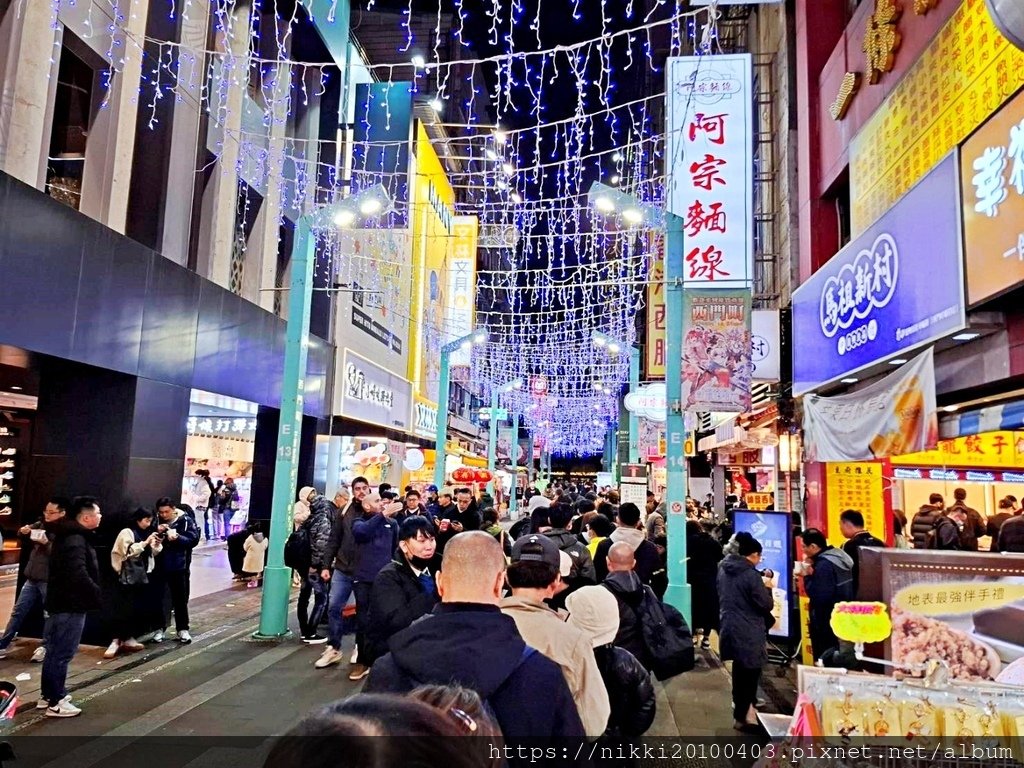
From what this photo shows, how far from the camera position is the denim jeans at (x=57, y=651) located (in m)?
5.78

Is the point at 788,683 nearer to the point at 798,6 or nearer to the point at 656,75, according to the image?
the point at 798,6

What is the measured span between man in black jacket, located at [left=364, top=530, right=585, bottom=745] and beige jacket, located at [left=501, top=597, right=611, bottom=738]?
0.38 m

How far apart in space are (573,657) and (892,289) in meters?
6.64

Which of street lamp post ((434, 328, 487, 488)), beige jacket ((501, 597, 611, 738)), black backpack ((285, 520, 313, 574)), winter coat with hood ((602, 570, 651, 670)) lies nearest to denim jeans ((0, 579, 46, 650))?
black backpack ((285, 520, 313, 574))

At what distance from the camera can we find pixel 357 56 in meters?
19.6

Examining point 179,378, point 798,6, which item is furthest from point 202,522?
point 798,6

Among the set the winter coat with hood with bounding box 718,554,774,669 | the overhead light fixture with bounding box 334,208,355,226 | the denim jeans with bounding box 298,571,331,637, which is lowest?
the denim jeans with bounding box 298,571,331,637

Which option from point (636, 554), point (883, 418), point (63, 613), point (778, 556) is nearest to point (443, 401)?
point (778, 556)

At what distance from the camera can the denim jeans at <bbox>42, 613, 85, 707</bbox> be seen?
578 centimetres

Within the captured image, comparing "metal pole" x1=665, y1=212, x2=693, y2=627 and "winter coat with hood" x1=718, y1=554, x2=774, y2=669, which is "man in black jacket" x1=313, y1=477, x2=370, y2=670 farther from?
"winter coat with hood" x1=718, y1=554, x2=774, y2=669

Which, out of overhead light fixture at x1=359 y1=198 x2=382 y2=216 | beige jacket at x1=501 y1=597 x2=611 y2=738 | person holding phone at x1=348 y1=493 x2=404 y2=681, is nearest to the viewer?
beige jacket at x1=501 y1=597 x2=611 y2=738

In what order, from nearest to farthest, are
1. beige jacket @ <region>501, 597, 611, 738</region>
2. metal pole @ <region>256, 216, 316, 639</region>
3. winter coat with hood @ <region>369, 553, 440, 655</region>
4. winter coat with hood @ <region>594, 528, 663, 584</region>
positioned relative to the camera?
beige jacket @ <region>501, 597, 611, 738</region> < winter coat with hood @ <region>369, 553, 440, 655</region> < winter coat with hood @ <region>594, 528, 663, 584</region> < metal pole @ <region>256, 216, 316, 639</region>

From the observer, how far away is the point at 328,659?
7.69 metres

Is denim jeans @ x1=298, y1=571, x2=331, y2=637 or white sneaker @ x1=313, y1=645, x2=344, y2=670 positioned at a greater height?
denim jeans @ x1=298, y1=571, x2=331, y2=637
